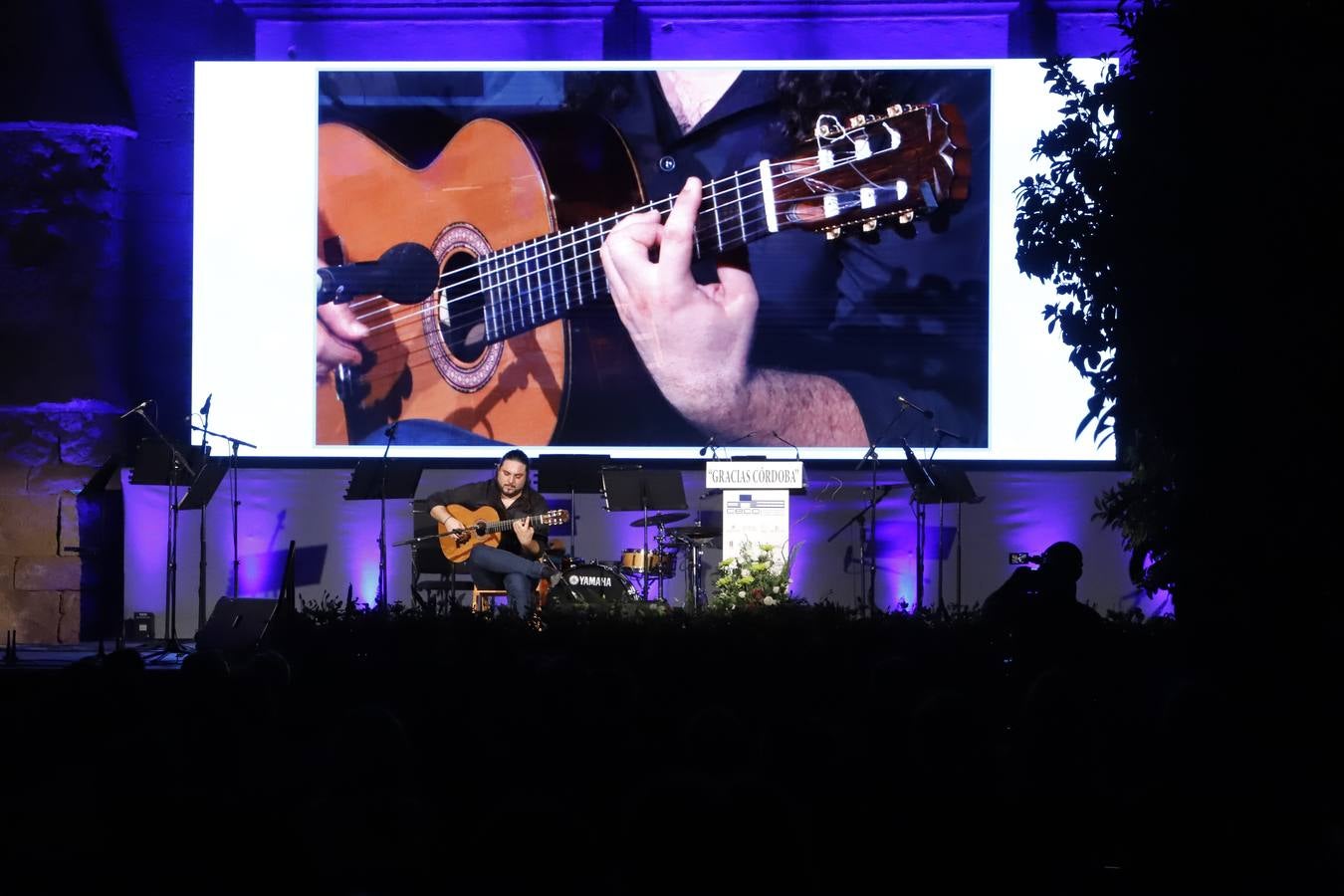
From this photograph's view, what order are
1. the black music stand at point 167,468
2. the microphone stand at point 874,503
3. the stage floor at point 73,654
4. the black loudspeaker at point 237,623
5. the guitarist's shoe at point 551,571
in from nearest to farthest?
the stage floor at point 73,654, the black loudspeaker at point 237,623, the black music stand at point 167,468, the guitarist's shoe at point 551,571, the microphone stand at point 874,503

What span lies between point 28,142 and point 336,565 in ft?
12.2

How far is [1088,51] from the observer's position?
32.7 ft

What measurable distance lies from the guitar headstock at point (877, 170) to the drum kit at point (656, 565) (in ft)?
7.61

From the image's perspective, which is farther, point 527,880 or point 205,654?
point 205,654

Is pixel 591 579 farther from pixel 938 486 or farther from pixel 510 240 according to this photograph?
pixel 510 240

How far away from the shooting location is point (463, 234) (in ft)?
32.4

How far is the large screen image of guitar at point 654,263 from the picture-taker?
31.8 ft

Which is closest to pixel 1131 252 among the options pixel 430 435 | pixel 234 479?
pixel 430 435

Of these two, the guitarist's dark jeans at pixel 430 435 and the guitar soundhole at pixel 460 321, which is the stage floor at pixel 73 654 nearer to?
the guitarist's dark jeans at pixel 430 435

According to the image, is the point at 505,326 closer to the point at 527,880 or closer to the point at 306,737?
the point at 306,737

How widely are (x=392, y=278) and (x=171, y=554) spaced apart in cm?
248

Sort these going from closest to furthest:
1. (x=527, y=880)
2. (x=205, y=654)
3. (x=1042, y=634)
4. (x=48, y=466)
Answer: (x=527, y=880) → (x=205, y=654) → (x=1042, y=634) → (x=48, y=466)

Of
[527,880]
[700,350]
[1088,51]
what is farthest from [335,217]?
[527,880]

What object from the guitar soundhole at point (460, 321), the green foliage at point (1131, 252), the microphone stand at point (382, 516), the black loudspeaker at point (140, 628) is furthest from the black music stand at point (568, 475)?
the green foliage at point (1131, 252)
